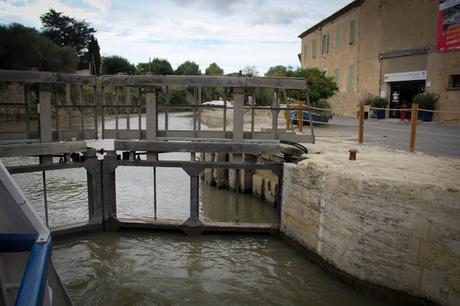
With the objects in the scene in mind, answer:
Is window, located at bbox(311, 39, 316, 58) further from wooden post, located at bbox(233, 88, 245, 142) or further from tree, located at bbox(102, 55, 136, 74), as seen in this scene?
tree, located at bbox(102, 55, 136, 74)

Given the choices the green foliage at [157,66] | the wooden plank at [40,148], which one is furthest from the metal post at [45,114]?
→ the green foliage at [157,66]

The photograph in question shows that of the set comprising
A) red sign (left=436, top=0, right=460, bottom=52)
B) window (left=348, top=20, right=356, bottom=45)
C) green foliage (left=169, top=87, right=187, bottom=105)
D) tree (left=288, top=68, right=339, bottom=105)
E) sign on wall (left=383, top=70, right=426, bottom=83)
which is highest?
window (left=348, top=20, right=356, bottom=45)

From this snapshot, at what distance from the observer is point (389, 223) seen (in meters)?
5.99

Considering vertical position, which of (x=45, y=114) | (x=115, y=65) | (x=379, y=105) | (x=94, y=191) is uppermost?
(x=115, y=65)

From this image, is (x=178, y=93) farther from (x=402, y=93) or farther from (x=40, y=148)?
(x=402, y=93)

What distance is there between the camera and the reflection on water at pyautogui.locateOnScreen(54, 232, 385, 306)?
6453mm

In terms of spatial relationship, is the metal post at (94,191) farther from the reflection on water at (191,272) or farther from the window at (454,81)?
the window at (454,81)

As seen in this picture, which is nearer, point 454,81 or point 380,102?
point 454,81

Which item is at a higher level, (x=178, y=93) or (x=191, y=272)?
(x=178, y=93)

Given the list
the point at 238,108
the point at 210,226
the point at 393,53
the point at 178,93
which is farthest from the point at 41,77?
the point at 393,53

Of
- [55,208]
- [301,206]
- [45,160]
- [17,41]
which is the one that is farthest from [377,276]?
[17,41]

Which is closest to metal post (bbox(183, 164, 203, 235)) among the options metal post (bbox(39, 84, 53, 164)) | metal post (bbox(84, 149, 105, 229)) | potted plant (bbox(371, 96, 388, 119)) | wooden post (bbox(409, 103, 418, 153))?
metal post (bbox(84, 149, 105, 229))

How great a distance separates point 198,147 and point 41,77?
11.9 feet

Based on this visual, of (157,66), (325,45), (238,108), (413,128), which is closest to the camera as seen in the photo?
(238,108)
